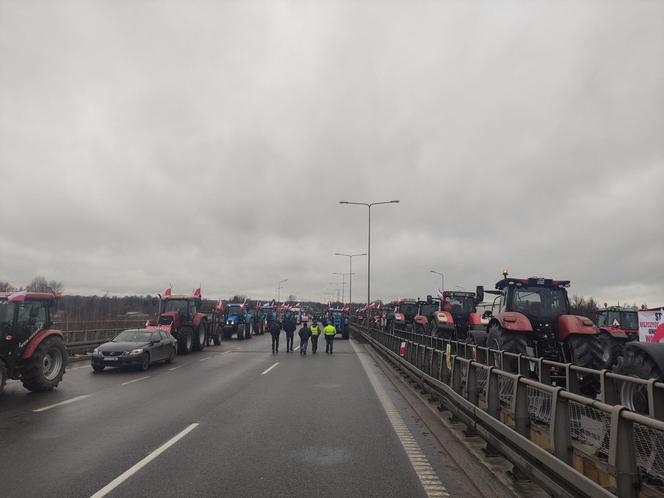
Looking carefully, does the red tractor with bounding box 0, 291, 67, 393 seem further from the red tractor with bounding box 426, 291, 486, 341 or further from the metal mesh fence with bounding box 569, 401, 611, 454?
the red tractor with bounding box 426, 291, 486, 341

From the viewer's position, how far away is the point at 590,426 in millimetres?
4301

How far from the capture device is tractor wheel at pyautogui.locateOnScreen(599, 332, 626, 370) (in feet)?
33.2

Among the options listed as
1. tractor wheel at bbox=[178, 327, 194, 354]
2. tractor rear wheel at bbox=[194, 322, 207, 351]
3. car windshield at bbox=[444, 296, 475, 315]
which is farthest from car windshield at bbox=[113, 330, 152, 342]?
car windshield at bbox=[444, 296, 475, 315]

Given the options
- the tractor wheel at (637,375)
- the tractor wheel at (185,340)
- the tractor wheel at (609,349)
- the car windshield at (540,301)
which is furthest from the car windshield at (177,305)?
the tractor wheel at (637,375)

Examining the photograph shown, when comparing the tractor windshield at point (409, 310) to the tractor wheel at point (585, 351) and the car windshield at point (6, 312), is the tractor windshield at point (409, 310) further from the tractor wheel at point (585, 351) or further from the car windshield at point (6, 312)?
the car windshield at point (6, 312)

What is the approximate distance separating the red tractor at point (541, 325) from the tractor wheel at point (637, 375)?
121 inches

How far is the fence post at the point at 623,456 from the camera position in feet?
11.5

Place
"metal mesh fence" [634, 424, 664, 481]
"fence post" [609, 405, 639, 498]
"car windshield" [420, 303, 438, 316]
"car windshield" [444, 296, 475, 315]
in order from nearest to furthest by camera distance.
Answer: "metal mesh fence" [634, 424, 664, 481] → "fence post" [609, 405, 639, 498] → "car windshield" [444, 296, 475, 315] → "car windshield" [420, 303, 438, 316]

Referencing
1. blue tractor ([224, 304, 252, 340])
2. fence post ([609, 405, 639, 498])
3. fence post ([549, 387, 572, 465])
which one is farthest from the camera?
blue tractor ([224, 304, 252, 340])

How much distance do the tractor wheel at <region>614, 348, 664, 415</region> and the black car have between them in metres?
14.2

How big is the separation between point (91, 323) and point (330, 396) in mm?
29947

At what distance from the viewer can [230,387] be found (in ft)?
42.0

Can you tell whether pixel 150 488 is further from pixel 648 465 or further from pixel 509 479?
pixel 648 465

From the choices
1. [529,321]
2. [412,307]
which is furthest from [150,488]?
[412,307]
